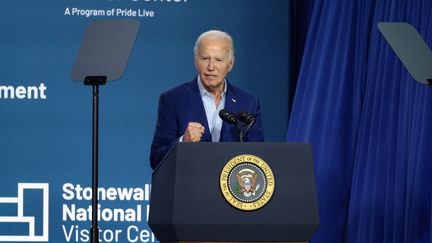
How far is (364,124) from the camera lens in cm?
442

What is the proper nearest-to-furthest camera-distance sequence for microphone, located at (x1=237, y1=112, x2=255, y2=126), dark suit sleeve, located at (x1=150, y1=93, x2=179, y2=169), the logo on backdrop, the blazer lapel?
microphone, located at (x1=237, y1=112, x2=255, y2=126) < dark suit sleeve, located at (x1=150, y1=93, x2=179, y2=169) < the blazer lapel < the logo on backdrop

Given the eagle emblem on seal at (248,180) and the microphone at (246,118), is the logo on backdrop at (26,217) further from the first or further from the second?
the eagle emblem on seal at (248,180)

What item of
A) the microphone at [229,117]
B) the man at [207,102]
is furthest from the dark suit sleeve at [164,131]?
the microphone at [229,117]

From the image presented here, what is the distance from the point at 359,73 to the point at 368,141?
0.42 metres

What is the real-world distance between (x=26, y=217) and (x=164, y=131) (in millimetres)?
2176

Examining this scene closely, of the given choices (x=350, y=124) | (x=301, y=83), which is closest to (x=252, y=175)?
(x=350, y=124)

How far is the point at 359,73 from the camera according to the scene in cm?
462

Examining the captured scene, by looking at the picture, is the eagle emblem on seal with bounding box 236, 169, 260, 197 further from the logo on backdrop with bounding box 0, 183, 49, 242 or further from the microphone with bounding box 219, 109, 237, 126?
the logo on backdrop with bounding box 0, 183, 49, 242

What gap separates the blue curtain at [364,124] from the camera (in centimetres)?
376

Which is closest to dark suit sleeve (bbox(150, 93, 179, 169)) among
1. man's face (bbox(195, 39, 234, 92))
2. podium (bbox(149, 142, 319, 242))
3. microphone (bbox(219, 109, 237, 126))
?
man's face (bbox(195, 39, 234, 92))

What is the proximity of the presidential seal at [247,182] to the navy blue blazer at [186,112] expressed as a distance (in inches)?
33.5

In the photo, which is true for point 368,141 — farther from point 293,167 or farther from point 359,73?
point 293,167

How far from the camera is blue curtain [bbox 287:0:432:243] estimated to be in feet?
12.3

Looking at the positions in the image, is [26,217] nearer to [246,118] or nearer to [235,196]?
[246,118]
